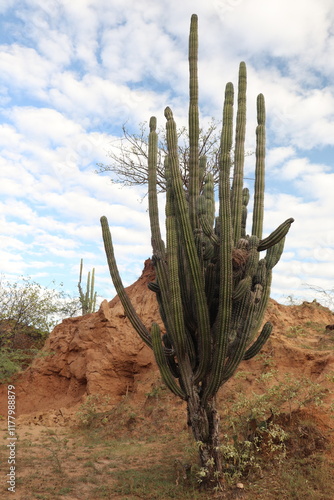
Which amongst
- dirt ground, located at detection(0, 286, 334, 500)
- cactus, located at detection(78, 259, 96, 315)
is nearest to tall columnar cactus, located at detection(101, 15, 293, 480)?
dirt ground, located at detection(0, 286, 334, 500)

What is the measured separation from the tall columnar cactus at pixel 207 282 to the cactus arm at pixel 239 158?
0.02 metres

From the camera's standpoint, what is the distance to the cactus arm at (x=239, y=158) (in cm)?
677

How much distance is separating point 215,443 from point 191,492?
777 mm

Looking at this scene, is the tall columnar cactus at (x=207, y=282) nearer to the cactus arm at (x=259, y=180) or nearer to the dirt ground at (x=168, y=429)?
the cactus arm at (x=259, y=180)

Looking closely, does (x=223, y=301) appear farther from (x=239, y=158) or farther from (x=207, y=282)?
(x=239, y=158)

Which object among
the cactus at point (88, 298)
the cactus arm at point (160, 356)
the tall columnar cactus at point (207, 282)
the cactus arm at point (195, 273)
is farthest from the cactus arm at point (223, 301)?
the cactus at point (88, 298)

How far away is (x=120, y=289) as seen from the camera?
7.10 meters

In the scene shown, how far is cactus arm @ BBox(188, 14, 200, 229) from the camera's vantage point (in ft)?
22.0

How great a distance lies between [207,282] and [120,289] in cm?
157

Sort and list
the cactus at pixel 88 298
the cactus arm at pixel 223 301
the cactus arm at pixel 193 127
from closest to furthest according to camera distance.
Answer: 1. the cactus arm at pixel 223 301
2. the cactus arm at pixel 193 127
3. the cactus at pixel 88 298

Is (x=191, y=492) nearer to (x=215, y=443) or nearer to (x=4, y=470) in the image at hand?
(x=215, y=443)

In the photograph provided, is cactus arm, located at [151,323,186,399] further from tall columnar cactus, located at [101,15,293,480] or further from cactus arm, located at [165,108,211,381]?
cactus arm, located at [165,108,211,381]

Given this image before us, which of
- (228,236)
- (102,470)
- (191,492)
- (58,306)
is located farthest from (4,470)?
(58,306)

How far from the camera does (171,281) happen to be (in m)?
6.14
